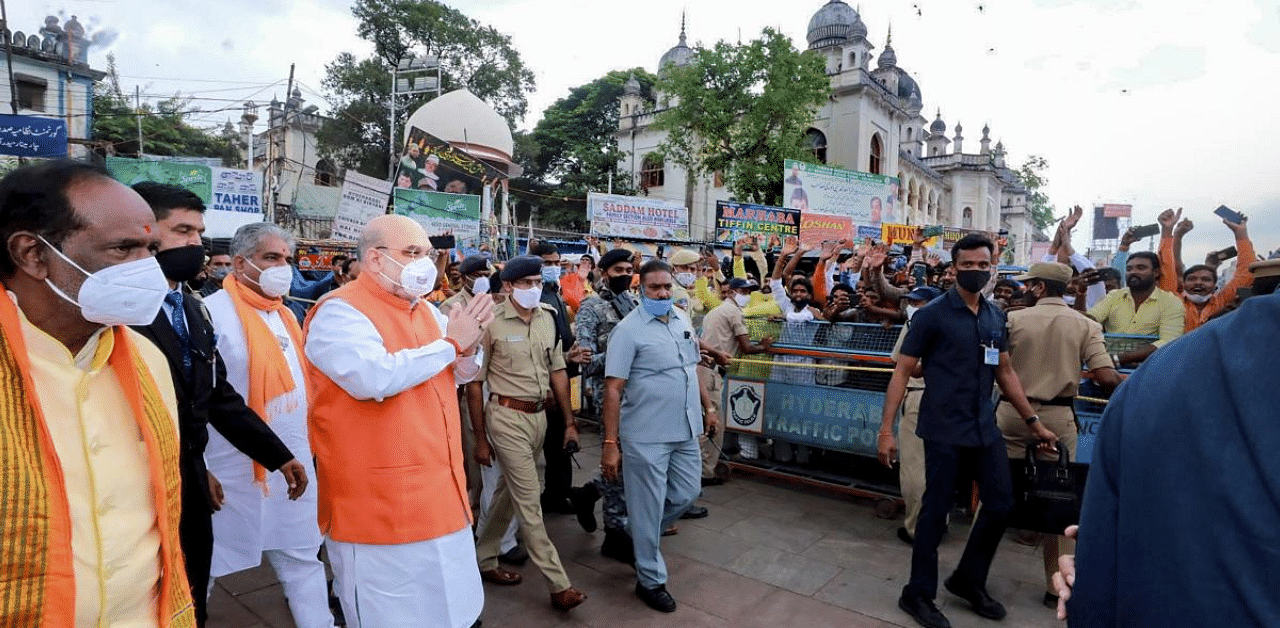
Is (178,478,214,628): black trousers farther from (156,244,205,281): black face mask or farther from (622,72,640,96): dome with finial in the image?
(622,72,640,96): dome with finial

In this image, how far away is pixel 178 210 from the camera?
2.84 meters

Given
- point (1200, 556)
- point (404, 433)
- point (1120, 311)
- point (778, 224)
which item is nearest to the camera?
point (1200, 556)

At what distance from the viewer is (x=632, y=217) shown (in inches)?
839

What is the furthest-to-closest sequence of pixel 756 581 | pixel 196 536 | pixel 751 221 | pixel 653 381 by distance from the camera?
pixel 751 221, pixel 756 581, pixel 653 381, pixel 196 536

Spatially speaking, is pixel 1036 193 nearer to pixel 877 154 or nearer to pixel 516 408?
pixel 877 154

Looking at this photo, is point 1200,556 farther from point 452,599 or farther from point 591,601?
point 591,601

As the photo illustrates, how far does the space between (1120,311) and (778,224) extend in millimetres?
16636

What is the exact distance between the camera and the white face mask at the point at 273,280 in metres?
3.31

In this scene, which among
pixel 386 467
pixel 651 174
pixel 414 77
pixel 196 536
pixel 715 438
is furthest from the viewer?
pixel 651 174

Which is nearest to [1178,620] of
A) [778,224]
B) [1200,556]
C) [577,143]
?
[1200,556]

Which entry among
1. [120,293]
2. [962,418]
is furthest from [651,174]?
[120,293]

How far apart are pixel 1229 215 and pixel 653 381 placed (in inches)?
206

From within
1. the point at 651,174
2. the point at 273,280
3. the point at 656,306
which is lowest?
the point at 656,306

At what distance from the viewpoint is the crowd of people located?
1372 millimetres
